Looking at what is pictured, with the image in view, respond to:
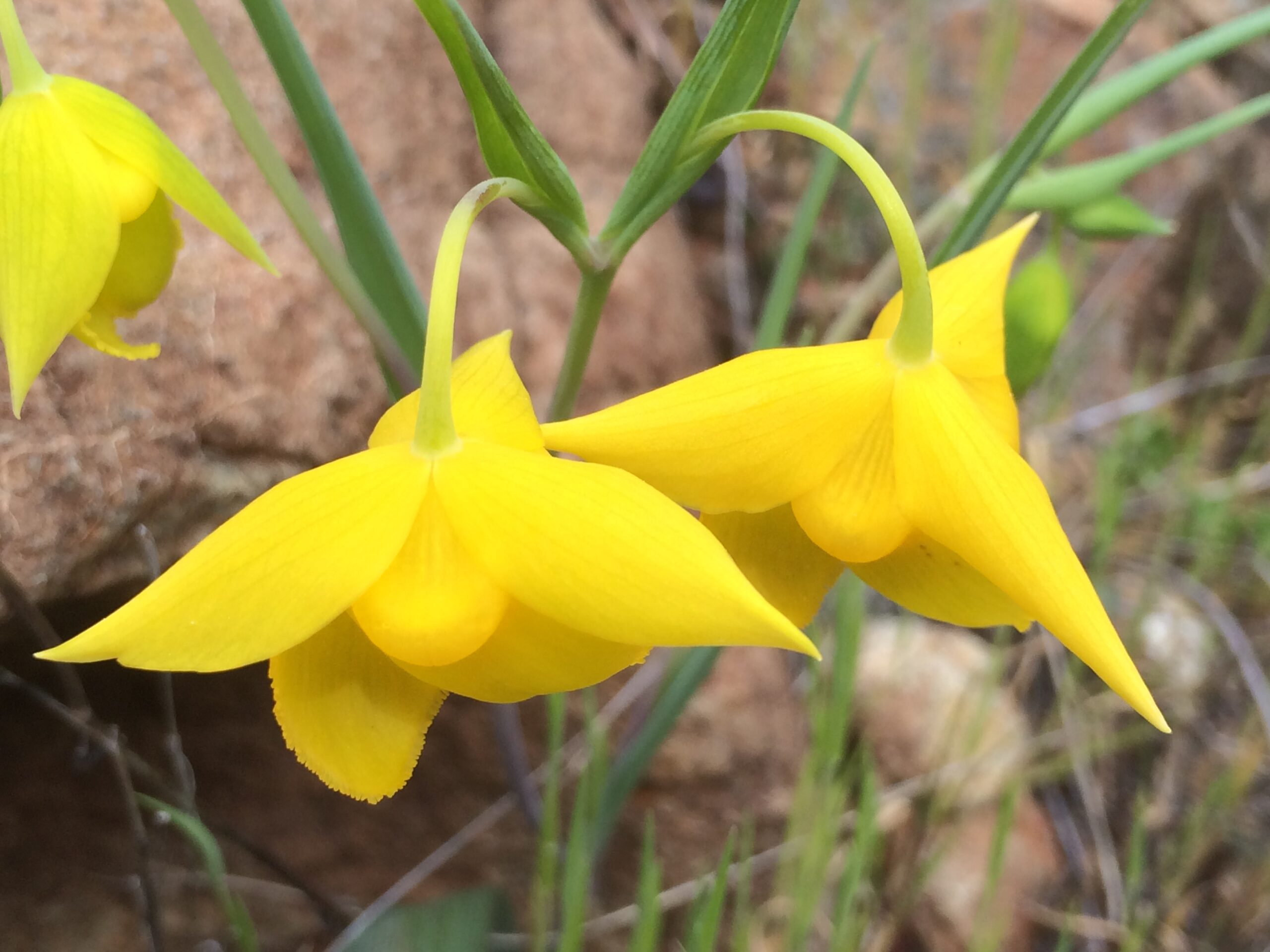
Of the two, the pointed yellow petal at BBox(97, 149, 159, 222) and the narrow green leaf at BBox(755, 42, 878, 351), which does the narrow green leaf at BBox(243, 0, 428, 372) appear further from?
the narrow green leaf at BBox(755, 42, 878, 351)

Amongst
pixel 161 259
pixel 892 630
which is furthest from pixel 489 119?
pixel 892 630

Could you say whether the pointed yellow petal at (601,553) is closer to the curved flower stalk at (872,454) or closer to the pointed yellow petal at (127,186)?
the curved flower stalk at (872,454)

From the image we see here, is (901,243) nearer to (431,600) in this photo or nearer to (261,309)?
(431,600)

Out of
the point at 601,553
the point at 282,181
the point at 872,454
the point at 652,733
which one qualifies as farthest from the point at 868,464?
the point at 652,733

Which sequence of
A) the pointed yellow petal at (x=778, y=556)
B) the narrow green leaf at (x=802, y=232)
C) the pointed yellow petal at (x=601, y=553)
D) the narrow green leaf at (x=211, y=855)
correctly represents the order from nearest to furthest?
the pointed yellow petal at (x=601, y=553) → the pointed yellow petal at (x=778, y=556) → the narrow green leaf at (x=211, y=855) → the narrow green leaf at (x=802, y=232)

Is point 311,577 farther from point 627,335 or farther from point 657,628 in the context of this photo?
point 627,335

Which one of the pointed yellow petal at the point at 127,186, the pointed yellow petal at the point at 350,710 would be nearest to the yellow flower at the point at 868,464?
the pointed yellow petal at the point at 350,710
